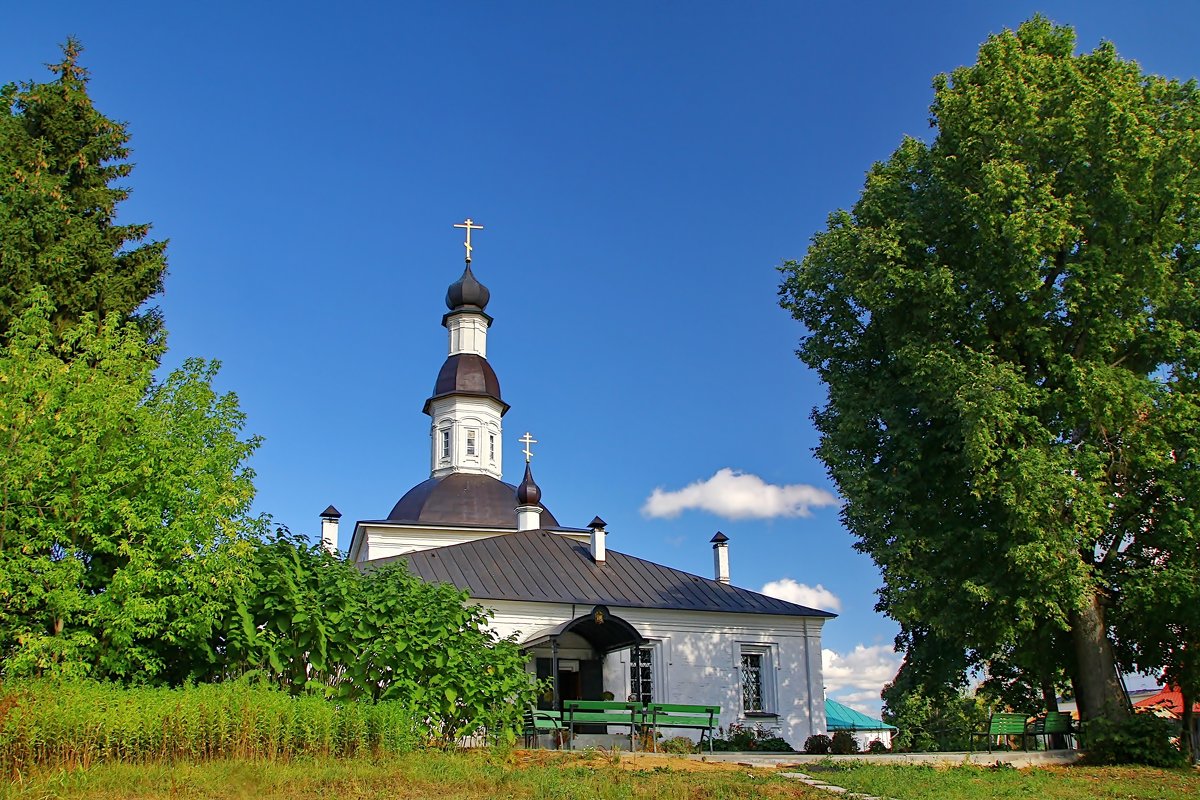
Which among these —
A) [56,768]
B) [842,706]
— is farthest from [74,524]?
[842,706]

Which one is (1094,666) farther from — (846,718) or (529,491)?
(846,718)

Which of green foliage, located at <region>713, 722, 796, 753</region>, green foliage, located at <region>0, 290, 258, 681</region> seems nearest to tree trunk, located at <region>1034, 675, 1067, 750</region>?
green foliage, located at <region>713, 722, 796, 753</region>

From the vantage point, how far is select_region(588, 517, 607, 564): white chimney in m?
25.6

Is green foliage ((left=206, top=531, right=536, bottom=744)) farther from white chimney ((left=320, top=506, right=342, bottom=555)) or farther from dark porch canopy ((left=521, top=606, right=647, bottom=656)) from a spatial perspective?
white chimney ((left=320, top=506, right=342, bottom=555))

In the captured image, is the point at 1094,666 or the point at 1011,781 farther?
the point at 1094,666

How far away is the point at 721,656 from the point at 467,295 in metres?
19.9

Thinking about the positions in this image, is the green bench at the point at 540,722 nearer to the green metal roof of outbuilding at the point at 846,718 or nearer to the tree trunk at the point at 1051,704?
the tree trunk at the point at 1051,704

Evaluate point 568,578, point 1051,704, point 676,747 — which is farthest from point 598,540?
point 1051,704

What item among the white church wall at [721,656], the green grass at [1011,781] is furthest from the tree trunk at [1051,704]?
the white church wall at [721,656]

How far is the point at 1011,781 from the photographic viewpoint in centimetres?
1261

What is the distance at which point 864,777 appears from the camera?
1207cm

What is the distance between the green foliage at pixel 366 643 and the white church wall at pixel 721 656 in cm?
969

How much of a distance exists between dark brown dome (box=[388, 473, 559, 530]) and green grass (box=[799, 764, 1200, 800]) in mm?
21489

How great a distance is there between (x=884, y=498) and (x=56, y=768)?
12.9m
